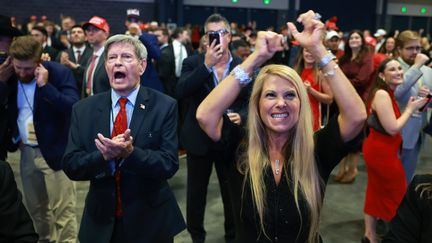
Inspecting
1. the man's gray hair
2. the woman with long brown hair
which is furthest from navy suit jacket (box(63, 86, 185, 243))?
the woman with long brown hair

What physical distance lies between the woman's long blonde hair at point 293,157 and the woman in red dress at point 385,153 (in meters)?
1.53

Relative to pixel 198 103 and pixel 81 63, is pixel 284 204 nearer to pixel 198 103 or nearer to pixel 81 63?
pixel 198 103

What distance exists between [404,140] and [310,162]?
7.36 feet

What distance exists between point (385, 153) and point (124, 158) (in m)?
2.10

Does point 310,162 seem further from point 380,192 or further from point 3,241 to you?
point 380,192

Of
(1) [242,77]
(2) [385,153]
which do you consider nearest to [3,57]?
(1) [242,77]

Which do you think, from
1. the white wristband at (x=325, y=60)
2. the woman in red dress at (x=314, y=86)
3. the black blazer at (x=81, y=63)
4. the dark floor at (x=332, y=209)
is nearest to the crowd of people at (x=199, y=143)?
the white wristband at (x=325, y=60)

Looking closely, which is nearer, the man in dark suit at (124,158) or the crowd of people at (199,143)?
the crowd of people at (199,143)

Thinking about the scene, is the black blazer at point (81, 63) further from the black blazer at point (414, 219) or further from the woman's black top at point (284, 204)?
the black blazer at point (414, 219)

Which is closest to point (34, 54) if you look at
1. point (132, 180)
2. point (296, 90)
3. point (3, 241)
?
point (132, 180)

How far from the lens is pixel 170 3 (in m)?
14.5

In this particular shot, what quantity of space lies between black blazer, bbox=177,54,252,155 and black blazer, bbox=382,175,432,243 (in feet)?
4.82

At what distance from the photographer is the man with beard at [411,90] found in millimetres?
3450

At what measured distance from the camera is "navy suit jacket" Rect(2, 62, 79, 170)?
2.83 meters
